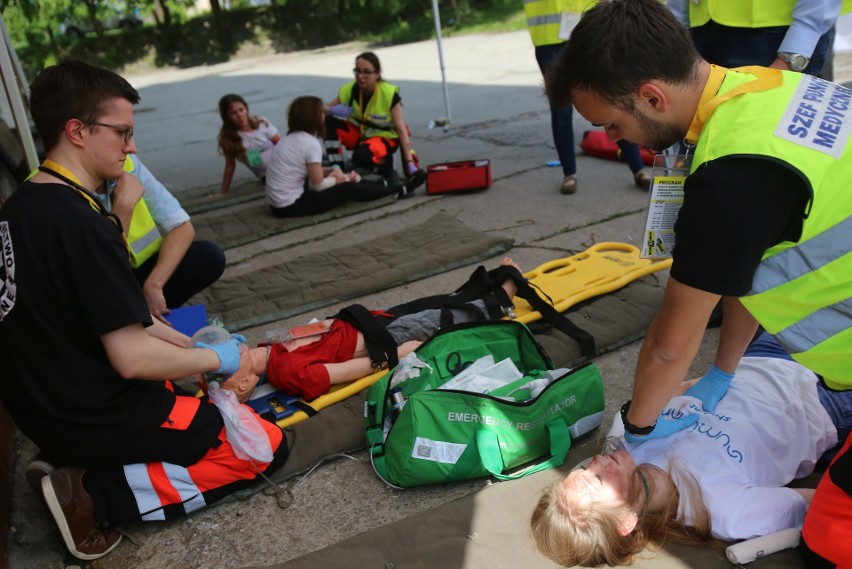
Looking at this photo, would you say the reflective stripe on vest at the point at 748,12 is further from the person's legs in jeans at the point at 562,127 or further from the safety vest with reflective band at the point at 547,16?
the person's legs in jeans at the point at 562,127

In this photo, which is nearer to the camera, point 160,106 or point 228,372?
point 228,372

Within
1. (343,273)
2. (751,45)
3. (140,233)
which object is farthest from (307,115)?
(751,45)

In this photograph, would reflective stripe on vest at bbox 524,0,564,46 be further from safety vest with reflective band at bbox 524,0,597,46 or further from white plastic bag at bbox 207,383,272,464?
white plastic bag at bbox 207,383,272,464

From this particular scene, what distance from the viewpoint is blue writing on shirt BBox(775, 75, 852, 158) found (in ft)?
5.15

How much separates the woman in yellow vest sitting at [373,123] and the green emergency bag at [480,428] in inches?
160

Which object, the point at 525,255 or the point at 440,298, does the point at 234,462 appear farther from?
the point at 525,255

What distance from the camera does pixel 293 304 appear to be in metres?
4.31

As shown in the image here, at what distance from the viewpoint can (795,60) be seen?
10.8ft

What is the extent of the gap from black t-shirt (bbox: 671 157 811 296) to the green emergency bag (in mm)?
1149

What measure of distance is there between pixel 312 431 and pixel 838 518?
6.32 ft

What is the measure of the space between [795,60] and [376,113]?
4.28m

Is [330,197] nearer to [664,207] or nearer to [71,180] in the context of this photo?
[71,180]

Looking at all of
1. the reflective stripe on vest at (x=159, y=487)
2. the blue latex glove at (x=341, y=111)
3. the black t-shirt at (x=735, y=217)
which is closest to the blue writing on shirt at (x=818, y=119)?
the black t-shirt at (x=735, y=217)

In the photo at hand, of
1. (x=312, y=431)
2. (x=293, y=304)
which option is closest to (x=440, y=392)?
(x=312, y=431)
